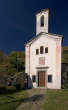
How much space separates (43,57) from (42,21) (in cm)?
572

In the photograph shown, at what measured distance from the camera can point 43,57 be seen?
16.4 meters

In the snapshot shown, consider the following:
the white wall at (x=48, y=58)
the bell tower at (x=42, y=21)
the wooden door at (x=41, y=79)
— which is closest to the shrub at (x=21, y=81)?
the white wall at (x=48, y=58)

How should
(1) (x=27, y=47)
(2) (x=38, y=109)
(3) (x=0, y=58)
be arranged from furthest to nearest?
(1) (x=27, y=47) → (3) (x=0, y=58) → (2) (x=38, y=109)

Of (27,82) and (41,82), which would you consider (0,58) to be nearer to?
(27,82)

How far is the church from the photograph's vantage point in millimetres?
15562

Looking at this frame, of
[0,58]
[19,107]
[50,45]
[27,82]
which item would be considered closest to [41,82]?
[27,82]

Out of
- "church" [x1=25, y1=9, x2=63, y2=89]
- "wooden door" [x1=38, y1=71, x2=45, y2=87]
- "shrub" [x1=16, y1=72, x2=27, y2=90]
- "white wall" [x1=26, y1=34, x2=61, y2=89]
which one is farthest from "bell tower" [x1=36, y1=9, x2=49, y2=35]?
"shrub" [x1=16, y1=72, x2=27, y2=90]

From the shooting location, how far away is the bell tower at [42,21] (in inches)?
688

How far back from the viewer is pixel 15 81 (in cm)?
1608

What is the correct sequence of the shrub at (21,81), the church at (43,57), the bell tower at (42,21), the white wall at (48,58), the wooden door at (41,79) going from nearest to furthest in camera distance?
the white wall at (48,58) < the church at (43,57) < the shrub at (21,81) < the wooden door at (41,79) < the bell tower at (42,21)

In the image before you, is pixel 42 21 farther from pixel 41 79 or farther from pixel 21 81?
pixel 21 81

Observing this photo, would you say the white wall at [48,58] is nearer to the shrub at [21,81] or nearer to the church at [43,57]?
the church at [43,57]

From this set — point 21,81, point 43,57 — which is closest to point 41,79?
point 21,81

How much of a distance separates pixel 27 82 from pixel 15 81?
68.4 inches
